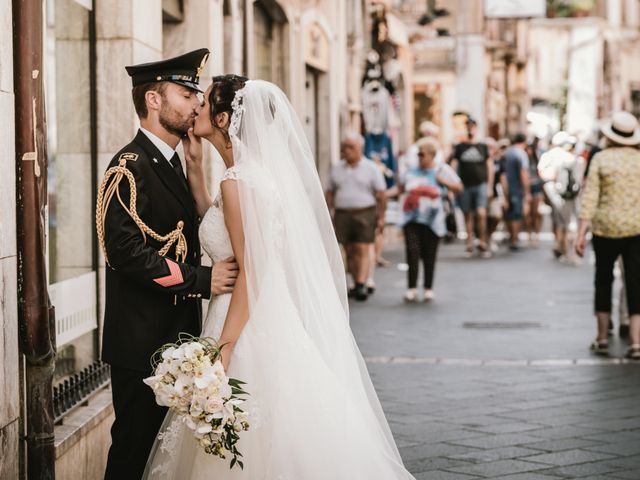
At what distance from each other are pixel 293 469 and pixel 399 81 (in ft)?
81.4

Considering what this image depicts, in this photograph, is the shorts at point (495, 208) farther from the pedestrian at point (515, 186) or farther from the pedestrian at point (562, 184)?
the pedestrian at point (562, 184)

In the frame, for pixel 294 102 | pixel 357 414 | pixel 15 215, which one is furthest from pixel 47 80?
pixel 294 102

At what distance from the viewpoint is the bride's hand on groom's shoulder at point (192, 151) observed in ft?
16.9

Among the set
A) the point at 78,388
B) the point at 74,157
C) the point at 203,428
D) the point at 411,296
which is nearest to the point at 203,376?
the point at 203,428

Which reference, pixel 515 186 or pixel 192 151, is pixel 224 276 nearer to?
pixel 192 151

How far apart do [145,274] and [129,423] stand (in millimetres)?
567

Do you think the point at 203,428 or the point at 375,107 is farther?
the point at 375,107

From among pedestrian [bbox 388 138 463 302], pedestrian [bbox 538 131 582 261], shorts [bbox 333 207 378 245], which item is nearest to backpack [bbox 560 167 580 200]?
pedestrian [bbox 538 131 582 261]

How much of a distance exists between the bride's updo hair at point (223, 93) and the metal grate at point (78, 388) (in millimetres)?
1688

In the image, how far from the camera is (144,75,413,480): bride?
4.79 metres

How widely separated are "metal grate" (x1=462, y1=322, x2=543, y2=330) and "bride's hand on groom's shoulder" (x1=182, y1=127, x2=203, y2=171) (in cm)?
726

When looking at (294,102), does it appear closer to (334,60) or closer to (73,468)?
(334,60)

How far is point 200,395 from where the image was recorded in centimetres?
441

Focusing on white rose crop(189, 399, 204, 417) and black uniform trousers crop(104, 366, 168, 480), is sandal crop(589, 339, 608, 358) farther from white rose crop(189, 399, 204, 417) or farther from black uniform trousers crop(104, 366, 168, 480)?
white rose crop(189, 399, 204, 417)
